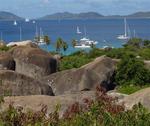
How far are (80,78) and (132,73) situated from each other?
4035mm

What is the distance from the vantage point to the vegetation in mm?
4824

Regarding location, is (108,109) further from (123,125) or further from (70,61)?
(70,61)

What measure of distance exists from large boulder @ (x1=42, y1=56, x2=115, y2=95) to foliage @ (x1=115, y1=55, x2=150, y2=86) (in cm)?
95

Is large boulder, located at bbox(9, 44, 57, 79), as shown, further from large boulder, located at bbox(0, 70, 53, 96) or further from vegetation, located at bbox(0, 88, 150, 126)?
vegetation, located at bbox(0, 88, 150, 126)

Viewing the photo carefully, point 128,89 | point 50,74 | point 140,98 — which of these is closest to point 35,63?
point 50,74

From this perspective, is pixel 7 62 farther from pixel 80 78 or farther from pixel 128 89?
pixel 128 89

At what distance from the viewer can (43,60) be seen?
2498 cm

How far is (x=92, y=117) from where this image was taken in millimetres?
4898

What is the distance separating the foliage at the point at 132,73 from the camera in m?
24.8

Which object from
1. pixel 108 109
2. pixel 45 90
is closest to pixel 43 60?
pixel 45 90

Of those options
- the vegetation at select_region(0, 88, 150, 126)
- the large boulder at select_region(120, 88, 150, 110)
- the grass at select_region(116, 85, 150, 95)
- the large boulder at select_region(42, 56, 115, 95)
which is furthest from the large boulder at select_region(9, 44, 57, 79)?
the vegetation at select_region(0, 88, 150, 126)

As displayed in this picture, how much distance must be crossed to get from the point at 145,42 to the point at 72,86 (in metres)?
45.1

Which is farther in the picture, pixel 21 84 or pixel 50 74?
pixel 50 74

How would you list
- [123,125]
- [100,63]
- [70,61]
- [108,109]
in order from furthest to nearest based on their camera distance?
[70,61]
[100,63]
[108,109]
[123,125]
